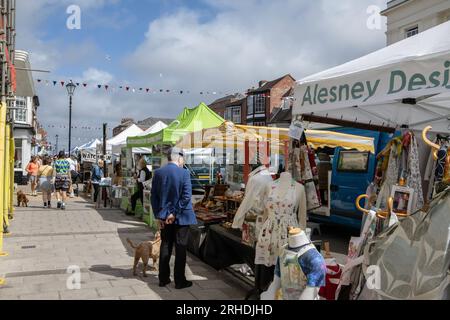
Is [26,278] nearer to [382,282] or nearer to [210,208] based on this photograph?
[210,208]

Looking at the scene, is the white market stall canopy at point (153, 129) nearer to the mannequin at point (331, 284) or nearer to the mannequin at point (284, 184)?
the mannequin at point (284, 184)

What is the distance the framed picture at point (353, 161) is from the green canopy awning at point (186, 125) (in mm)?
2788

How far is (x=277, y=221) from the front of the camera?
402 centimetres

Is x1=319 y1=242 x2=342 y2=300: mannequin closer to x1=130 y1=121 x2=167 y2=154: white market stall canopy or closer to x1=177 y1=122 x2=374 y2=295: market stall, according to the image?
x1=177 y1=122 x2=374 y2=295: market stall

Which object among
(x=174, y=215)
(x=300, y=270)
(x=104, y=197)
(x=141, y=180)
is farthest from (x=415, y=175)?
(x=104, y=197)

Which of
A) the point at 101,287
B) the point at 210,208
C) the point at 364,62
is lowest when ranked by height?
the point at 101,287

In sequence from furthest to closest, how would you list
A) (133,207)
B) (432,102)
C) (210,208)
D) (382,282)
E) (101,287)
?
(133,207) < (210,208) < (101,287) < (432,102) < (382,282)

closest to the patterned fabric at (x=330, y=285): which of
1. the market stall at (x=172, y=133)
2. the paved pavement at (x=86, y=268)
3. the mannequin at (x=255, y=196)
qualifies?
the mannequin at (x=255, y=196)

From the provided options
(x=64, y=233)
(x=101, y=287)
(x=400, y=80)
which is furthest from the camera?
(x=64, y=233)

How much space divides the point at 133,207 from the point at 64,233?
3314 millimetres

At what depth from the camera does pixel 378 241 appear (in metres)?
2.95

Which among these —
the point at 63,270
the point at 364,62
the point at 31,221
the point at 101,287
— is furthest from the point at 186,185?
the point at 31,221

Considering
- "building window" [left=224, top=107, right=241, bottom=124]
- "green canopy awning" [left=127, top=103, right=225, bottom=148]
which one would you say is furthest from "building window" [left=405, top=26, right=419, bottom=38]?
"building window" [left=224, top=107, right=241, bottom=124]

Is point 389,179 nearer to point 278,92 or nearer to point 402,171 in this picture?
point 402,171
